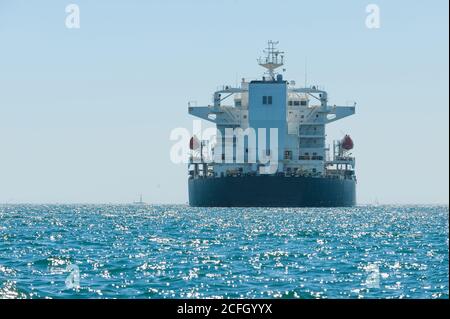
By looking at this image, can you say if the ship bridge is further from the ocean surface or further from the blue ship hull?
the ocean surface

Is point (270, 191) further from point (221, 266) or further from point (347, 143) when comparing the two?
point (221, 266)

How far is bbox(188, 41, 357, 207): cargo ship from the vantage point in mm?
96062

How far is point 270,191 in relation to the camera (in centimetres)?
9538

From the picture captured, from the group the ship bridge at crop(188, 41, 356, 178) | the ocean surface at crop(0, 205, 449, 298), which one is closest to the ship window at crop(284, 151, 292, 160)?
the ship bridge at crop(188, 41, 356, 178)

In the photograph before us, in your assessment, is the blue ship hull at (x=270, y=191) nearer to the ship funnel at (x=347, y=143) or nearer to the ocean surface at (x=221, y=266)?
the ship funnel at (x=347, y=143)

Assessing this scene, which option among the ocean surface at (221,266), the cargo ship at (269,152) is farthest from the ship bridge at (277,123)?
the ocean surface at (221,266)

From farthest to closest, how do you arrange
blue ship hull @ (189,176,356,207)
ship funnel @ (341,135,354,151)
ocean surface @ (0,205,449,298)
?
ship funnel @ (341,135,354,151)
blue ship hull @ (189,176,356,207)
ocean surface @ (0,205,449,298)

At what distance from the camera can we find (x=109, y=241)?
42.3 metres

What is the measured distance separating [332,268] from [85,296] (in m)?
9.03

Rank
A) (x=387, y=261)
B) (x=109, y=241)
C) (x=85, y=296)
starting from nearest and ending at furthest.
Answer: (x=85, y=296)
(x=387, y=261)
(x=109, y=241)

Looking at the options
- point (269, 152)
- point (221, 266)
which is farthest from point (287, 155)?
point (221, 266)

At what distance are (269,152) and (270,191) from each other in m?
7.44
